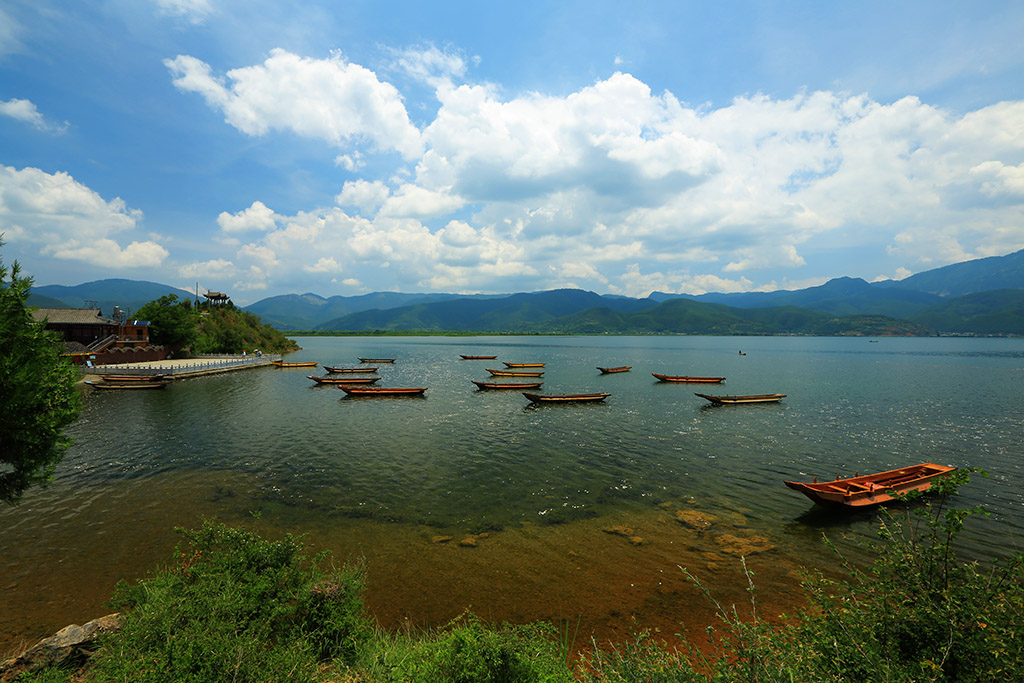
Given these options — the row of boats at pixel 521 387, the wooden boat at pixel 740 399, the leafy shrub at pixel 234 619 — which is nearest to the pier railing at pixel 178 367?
the row of boats at pixel 521 387

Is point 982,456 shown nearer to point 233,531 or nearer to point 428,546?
point 428,546

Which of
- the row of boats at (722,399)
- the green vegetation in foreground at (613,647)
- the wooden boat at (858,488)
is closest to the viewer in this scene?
the green vegetation in foreground at (613,647)

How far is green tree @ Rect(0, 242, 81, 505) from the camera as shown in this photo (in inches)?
521

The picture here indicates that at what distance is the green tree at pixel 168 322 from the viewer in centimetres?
8875

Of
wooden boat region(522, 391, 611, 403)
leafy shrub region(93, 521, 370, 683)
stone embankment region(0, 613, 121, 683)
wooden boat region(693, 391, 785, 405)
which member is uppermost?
leafy shrub region(93, 521, 370, 683)

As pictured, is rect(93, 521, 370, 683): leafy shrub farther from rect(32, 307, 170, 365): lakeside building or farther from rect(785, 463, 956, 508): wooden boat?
rect(32, 307, 170, 365): lakeside building

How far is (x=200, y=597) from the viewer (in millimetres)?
9422

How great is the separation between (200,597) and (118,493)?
2106 centimetres

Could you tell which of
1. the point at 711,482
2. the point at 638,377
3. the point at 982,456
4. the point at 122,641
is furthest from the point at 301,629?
the point at 638,377

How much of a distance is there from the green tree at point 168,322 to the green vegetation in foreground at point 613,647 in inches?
4074

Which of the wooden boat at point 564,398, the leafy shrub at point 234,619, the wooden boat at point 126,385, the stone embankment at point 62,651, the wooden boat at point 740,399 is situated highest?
the leafy shrub at point 234,619

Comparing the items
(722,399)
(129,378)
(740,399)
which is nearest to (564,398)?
(722,399)

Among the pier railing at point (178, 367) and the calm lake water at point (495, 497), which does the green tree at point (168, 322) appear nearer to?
the pier railing at point (178, 367)

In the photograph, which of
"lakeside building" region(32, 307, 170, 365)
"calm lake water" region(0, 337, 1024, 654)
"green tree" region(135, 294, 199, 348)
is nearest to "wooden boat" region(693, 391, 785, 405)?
"calm lake water" region(0, 337, 1024, 654)
